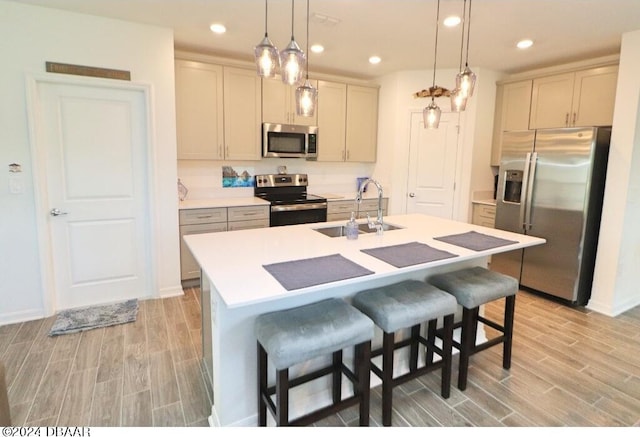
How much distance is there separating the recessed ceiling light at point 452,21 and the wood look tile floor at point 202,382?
266 cm

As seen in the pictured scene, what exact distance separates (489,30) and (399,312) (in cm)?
278

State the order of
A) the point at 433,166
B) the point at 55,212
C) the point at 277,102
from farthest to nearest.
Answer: the point at 433,166 → the point at 277,102 → the point at 55,212

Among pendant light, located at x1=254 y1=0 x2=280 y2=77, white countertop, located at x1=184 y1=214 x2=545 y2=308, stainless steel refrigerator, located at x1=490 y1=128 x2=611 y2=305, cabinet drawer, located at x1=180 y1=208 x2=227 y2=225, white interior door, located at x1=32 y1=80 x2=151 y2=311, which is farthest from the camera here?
cabinet drawer, located at x1=180 y1=208 x2=227 y2=225

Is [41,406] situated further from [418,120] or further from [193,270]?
[418,120]

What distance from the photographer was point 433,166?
465cm

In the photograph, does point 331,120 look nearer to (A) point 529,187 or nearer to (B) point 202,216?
(B) point 202,216

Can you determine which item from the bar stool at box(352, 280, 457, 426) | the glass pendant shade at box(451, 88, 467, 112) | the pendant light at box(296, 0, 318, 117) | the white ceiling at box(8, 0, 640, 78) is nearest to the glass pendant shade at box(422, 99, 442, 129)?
the glass pendant shade at box(451, 88, 467, 112)

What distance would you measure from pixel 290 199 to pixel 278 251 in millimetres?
2500

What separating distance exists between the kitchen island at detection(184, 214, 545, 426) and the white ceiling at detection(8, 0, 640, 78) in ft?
5.91

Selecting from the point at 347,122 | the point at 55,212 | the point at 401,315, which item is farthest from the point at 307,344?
the point at 347,122

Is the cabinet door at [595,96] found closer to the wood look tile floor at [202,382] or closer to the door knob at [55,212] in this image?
the wood look tile floor at [202,382]

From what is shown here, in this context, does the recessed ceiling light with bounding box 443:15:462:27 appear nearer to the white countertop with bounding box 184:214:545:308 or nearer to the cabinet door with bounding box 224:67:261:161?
the white countertop with bounding box 184:214:545:308

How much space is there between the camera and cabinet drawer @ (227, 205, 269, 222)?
391 cm

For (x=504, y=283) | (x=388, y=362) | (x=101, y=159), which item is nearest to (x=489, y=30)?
(x=504, y=283)
